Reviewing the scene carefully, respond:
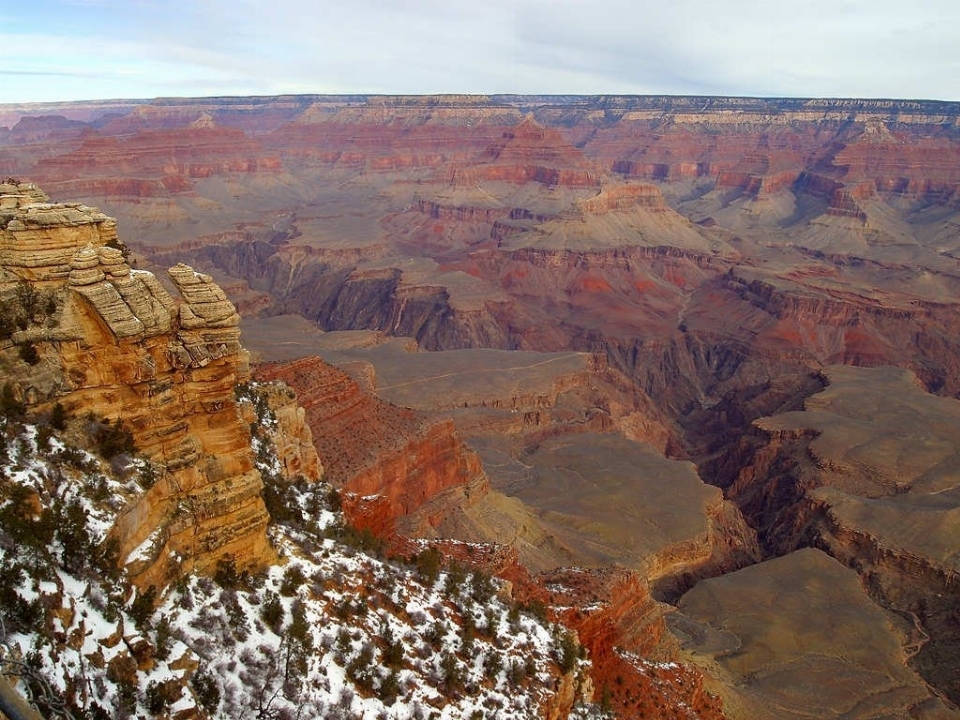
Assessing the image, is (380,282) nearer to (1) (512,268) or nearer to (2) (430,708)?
(1) (512,268)

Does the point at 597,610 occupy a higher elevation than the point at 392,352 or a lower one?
higher

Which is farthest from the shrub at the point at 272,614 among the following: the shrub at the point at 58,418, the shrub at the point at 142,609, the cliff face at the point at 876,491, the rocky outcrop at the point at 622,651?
the cliff face at the point at 876,491

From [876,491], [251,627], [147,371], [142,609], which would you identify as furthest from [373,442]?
[876,491]

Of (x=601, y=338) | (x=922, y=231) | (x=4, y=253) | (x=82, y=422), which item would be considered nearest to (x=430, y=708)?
(x=82, y=422)

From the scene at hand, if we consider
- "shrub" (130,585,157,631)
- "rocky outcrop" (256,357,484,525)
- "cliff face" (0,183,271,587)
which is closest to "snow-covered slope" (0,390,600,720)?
"shrub" (130,585,157,631)

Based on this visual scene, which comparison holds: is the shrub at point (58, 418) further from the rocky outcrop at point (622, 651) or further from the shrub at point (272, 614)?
the rocky outcrop at point (622, 651)

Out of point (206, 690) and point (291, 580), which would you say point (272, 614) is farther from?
point (206, 690)

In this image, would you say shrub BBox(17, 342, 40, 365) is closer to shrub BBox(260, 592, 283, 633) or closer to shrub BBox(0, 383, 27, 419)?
shrub BBox(0, 383, 27, 419)
